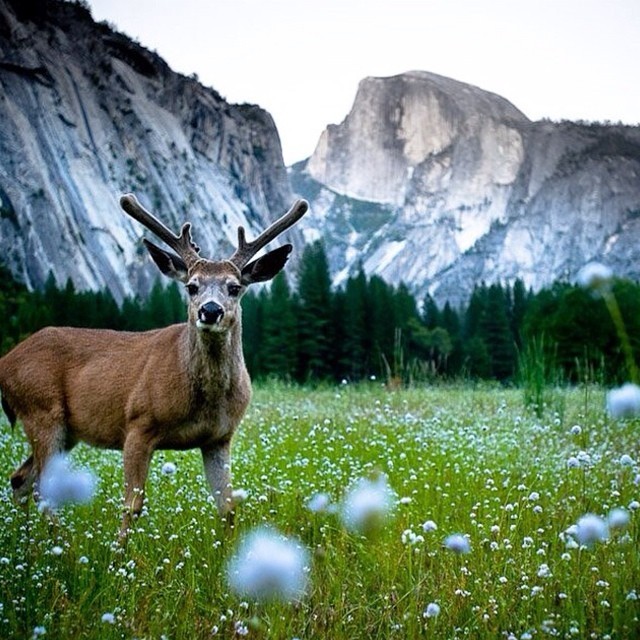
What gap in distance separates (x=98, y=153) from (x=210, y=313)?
9018cm

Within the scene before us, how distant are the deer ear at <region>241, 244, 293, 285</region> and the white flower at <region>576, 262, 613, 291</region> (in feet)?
10.2

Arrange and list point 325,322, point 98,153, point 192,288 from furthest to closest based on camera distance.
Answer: point 98,153, point 325,322, point 192,288

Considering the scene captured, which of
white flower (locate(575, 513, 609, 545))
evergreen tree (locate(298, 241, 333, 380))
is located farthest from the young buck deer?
evergreen tree (locate(298, 241, 333, 380))

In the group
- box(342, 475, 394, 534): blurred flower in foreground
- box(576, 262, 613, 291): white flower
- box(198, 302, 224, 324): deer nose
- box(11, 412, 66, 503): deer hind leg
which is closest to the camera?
box(576, 262, 613, 291): white flower

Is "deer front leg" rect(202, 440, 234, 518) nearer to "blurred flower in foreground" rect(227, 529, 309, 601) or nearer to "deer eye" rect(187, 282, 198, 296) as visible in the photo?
"deer eye" rect(187, 282, 198, 296)

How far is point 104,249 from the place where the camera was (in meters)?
78.1

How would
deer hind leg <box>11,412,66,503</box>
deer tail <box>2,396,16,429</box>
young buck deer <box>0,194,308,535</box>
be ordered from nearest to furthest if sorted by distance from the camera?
1. young buck deer <box>0,194,308,535</box>
2. deer hind leg <box>11,412,66,503</box>
3. deer tail <box>2,396,16,429</box>

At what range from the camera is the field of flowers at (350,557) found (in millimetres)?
3164

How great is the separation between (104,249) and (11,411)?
2934 inches

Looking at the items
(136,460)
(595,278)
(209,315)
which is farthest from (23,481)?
(595,278)

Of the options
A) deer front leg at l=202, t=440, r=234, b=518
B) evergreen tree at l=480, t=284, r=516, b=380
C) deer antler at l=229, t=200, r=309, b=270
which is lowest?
evergreen tree at l=480, t=284, r=516, b=380

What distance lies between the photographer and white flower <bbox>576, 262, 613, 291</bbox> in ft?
9.92

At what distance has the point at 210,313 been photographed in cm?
521

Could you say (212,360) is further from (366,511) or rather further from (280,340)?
(280,340)
